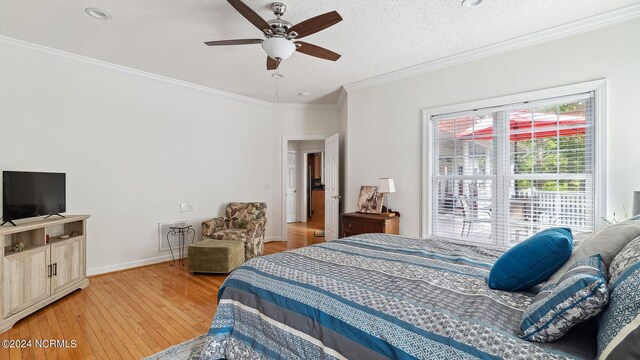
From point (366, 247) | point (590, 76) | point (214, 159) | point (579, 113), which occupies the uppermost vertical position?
point (590, 76)

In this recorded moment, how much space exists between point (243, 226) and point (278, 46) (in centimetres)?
311

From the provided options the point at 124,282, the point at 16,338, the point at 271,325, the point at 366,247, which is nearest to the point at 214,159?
the point at 124,282

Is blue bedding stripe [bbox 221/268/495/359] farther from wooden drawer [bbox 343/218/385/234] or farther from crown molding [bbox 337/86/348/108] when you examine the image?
crown molding [bbox 337/86/348/108]

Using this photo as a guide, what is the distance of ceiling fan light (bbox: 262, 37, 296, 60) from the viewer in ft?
7.79

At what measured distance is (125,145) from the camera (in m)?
3.90

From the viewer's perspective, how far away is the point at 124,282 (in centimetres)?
342

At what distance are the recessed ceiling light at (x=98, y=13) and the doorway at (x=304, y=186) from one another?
4.97 metres

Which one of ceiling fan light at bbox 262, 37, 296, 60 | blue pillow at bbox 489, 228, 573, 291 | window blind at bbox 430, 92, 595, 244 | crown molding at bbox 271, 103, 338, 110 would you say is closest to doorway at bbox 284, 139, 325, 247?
crown molding at bbox 271, 103, 338, 110

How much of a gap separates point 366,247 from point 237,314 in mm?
997

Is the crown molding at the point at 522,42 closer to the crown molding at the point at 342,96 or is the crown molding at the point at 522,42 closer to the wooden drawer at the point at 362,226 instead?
the crown molding at the point at 342,96

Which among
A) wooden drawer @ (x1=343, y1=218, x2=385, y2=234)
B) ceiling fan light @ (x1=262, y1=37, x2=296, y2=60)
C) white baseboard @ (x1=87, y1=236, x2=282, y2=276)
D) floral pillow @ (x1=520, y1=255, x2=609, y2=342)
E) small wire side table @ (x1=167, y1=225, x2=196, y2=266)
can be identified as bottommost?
white baseboard @ (x1=87, y1=236, x2=282, y2=276)

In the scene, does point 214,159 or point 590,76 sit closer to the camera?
point 590,76

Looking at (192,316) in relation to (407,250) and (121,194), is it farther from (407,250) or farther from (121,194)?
(121,194)

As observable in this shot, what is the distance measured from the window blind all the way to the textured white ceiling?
877mm
